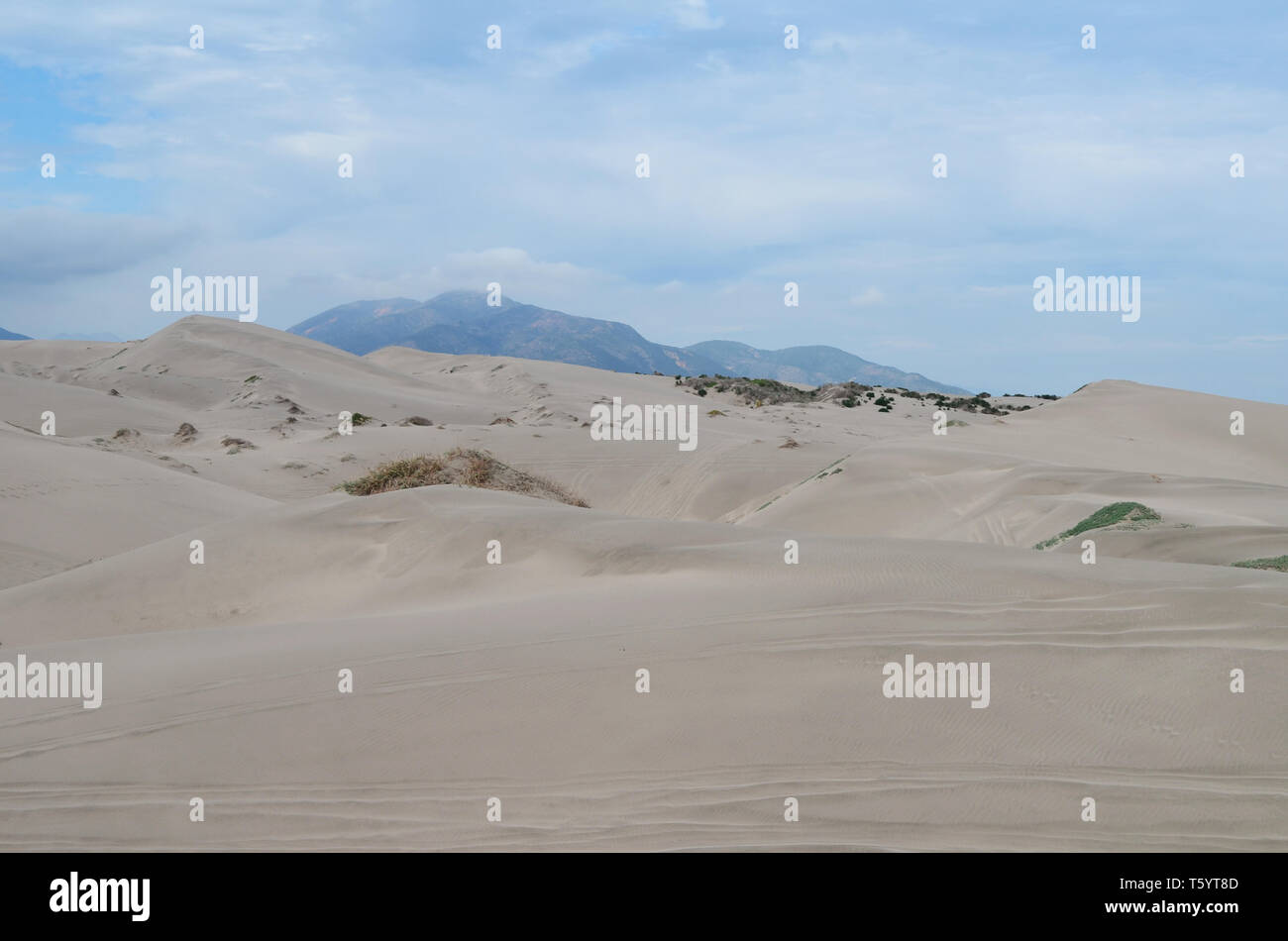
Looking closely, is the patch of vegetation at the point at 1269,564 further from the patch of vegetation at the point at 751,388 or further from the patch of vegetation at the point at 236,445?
the patch of vegetation at the point at 751,388

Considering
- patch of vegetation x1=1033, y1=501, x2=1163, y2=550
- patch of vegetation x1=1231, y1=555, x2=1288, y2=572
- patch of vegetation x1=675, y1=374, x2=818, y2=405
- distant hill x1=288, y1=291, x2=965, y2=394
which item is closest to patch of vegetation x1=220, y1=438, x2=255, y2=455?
patch of vegetation x1=1033, y1=501, x2=1163, y2=550

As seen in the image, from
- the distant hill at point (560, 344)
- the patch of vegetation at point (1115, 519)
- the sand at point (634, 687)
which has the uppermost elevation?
the distant hill at point (560, 344)

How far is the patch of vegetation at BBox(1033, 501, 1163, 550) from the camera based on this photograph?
8523 mm

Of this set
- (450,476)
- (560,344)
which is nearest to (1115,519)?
(450,476)

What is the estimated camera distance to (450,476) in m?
12.4

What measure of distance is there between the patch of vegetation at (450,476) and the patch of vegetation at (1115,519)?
21.0ft

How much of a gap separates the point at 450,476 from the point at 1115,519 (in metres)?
7.76

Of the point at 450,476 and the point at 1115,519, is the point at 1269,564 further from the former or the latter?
the point at 450,476

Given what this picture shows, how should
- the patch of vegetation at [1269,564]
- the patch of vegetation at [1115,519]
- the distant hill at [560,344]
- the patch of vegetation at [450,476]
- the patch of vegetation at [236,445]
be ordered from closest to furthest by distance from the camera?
the patch of vegetation at [1269,564]
the patch of vegetation at [1115,519]
the patch of vegetation at [450,476]
the patch of vegetation at [236,445]
the distant hill at [560,344]

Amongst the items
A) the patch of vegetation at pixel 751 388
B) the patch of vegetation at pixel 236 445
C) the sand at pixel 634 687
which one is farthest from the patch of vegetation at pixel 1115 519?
the patch of vegetation at pixel 751 388

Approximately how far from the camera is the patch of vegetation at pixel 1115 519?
28.0 feet
